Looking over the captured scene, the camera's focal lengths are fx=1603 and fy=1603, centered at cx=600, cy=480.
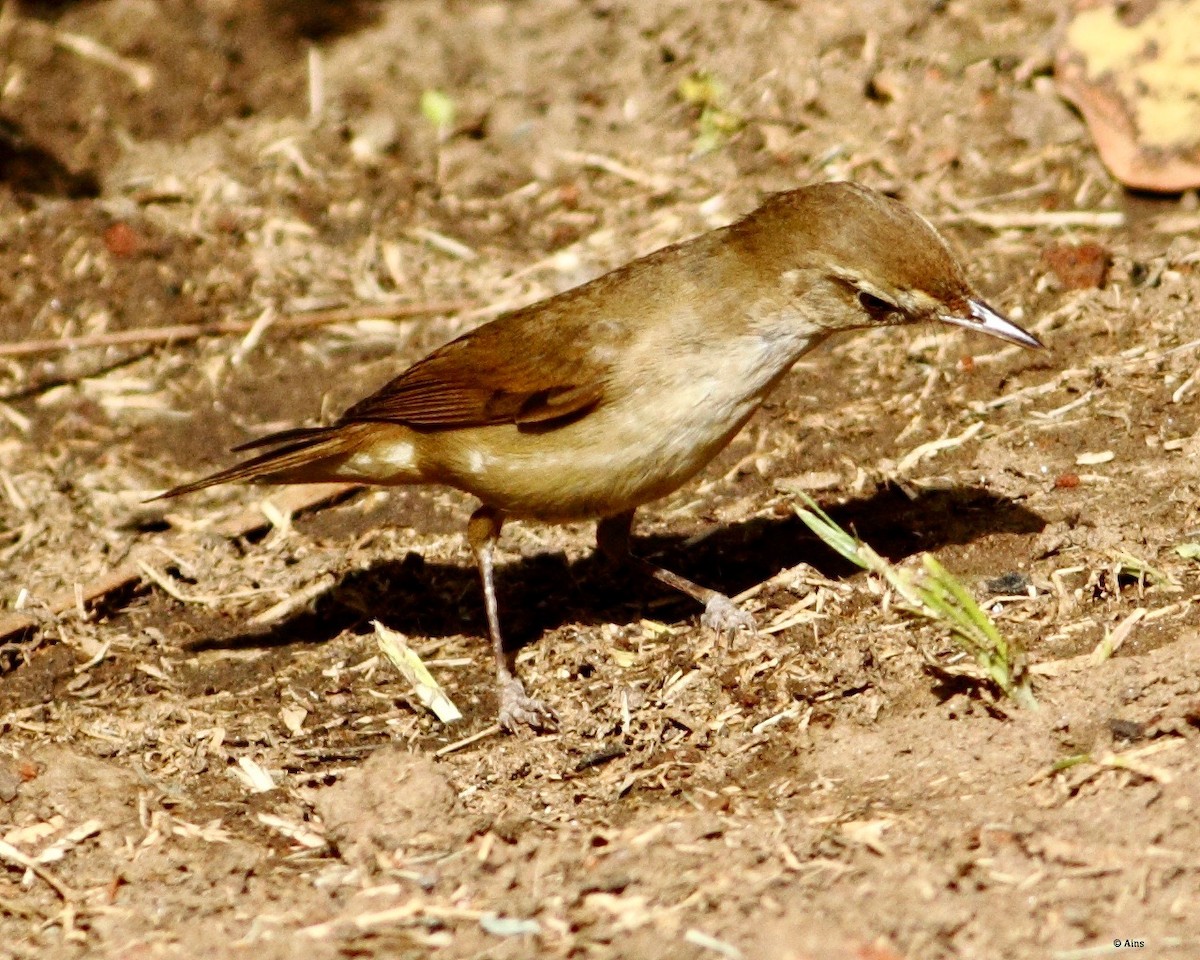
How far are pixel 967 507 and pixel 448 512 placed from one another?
7.84ft

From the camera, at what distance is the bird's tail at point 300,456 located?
21.2 ft

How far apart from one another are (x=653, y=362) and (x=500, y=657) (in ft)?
4.14

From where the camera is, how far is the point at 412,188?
30.9 ft

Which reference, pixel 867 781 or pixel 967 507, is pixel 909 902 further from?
pixel 967 507

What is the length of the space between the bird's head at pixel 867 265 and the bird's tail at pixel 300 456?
185 cm

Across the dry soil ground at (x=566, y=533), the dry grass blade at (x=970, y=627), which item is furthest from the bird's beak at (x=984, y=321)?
the dry grass blade at (x=970, y=627)

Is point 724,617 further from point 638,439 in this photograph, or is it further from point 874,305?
point 874,305

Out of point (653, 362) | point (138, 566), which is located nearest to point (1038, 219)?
point (653, 362)

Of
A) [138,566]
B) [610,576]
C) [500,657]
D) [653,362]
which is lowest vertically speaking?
[610,576]

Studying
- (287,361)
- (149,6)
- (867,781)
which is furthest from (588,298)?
(149,6)

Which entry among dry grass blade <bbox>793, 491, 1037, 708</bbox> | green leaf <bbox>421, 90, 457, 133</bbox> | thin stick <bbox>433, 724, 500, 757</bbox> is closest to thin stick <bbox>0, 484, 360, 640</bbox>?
thin stick <bbox>433, 724, 500, 757</bbox>

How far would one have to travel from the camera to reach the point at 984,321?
18.5 ft

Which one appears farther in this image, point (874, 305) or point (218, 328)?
point (218, 328)

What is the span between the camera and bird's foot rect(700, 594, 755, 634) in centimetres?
596
